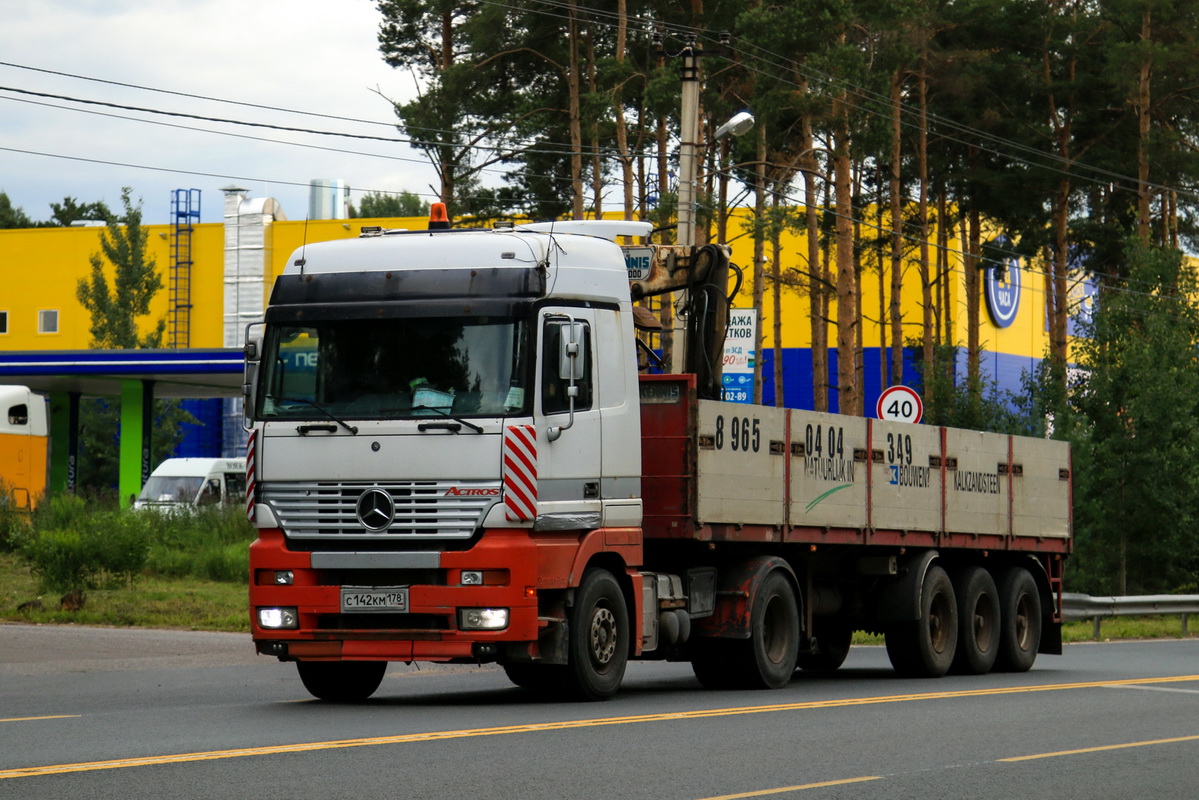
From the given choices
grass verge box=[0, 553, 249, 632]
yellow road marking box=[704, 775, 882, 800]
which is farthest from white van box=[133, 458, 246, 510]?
yellow road marking box=[704, 775, 882, 800]

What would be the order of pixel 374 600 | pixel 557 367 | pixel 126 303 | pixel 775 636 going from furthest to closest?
pixel 126 303, pixel 775 636, pixel 557 367, pixel 374 600

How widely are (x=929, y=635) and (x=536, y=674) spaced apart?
5404 millimetres

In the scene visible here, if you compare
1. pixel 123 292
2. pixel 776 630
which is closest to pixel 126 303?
pixel 123 292

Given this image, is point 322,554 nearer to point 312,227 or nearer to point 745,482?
point 745,482

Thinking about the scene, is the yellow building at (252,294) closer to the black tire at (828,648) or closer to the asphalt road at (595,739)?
the black tire at (828,648)

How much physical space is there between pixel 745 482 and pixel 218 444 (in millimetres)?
59076

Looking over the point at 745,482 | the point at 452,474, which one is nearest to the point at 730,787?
the point at 452,474

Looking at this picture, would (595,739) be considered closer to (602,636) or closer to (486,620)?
(486,620)

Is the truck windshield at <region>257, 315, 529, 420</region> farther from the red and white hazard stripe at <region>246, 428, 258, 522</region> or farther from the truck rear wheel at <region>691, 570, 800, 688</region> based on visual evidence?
the truck rear wheel at <region>691, 570, 800, 688</region>

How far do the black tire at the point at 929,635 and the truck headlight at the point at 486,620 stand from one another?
244 inches

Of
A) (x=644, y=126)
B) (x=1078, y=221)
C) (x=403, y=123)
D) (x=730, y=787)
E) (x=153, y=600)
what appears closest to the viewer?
(x=730, y=787)

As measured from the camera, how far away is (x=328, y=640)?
12688mm

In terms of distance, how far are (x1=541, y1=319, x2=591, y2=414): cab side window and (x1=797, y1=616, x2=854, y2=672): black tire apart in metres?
6.27

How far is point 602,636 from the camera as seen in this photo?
1340 cm
